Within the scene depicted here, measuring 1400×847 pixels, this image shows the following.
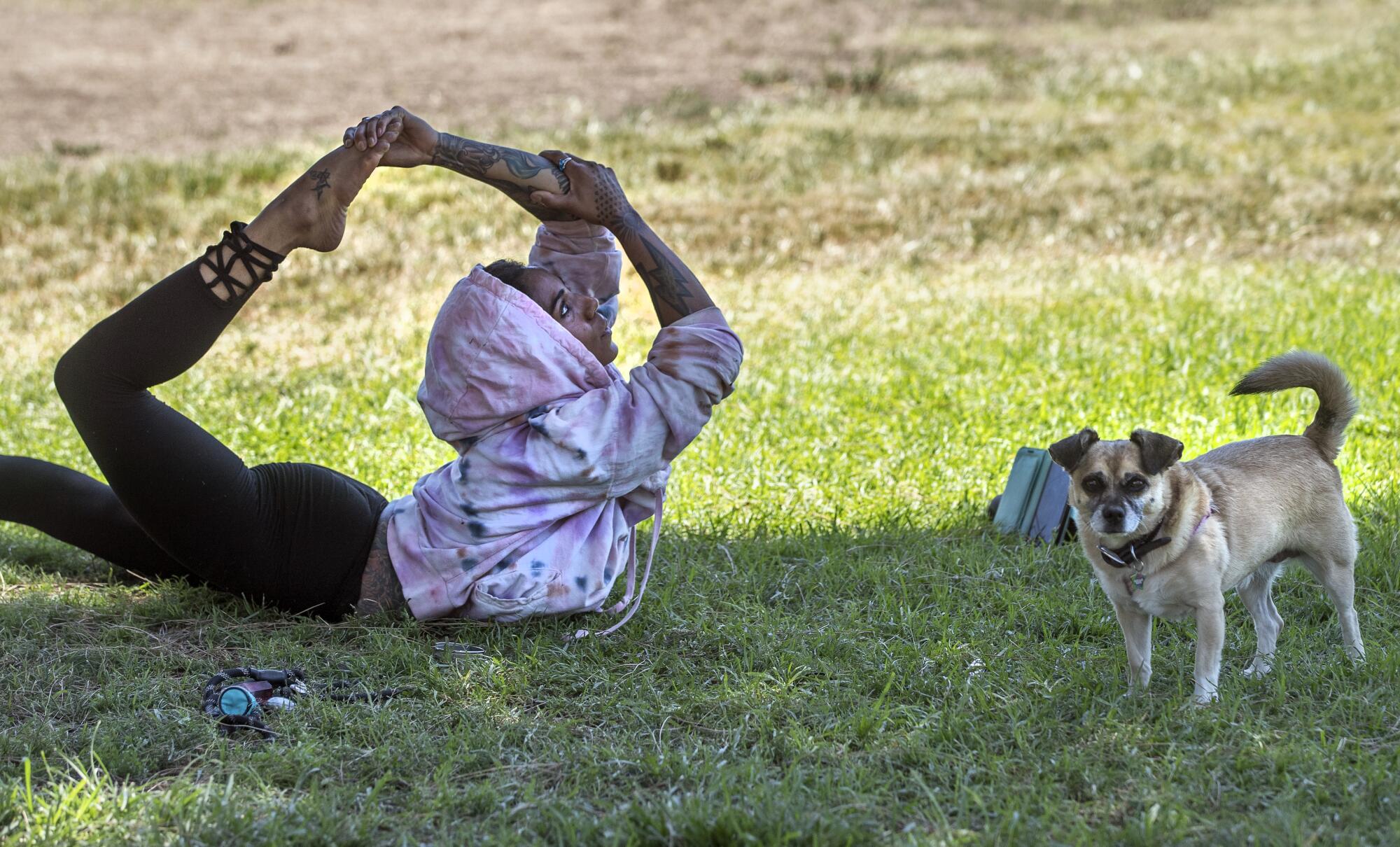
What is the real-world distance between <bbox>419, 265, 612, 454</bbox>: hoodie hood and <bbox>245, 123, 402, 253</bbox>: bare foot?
44cm

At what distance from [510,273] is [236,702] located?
61.5 inches

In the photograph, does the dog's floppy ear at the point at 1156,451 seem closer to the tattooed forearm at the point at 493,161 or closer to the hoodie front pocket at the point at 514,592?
the hoodie front pocket at the point at 514,592

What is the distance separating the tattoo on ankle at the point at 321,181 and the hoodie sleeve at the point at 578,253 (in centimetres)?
68

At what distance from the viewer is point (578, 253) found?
431 cm

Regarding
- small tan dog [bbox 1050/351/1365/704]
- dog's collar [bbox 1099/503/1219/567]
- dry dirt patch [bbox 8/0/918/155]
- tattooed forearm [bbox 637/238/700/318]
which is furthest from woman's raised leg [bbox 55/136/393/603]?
dry dirt patch [bbox 8/0/918/155]

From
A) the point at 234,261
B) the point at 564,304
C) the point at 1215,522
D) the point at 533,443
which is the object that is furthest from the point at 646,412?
the point at 1215,522

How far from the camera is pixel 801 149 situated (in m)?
14.2

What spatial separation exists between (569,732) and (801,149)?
37.5ft

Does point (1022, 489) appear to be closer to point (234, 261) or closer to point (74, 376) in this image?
point (234, 261)

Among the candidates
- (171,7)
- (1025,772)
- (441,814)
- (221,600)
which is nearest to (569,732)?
(441,814)

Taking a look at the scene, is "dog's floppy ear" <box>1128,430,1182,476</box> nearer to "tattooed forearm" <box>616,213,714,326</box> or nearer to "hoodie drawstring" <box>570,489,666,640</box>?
"tattooed forearm" <box>616,213,714,326</box>

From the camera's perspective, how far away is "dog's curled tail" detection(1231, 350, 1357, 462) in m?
3.89

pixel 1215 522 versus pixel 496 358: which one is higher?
pixel 496 358

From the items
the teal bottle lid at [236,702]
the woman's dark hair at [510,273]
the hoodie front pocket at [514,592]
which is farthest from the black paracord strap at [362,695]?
the woman's dark hair at [510,273]
